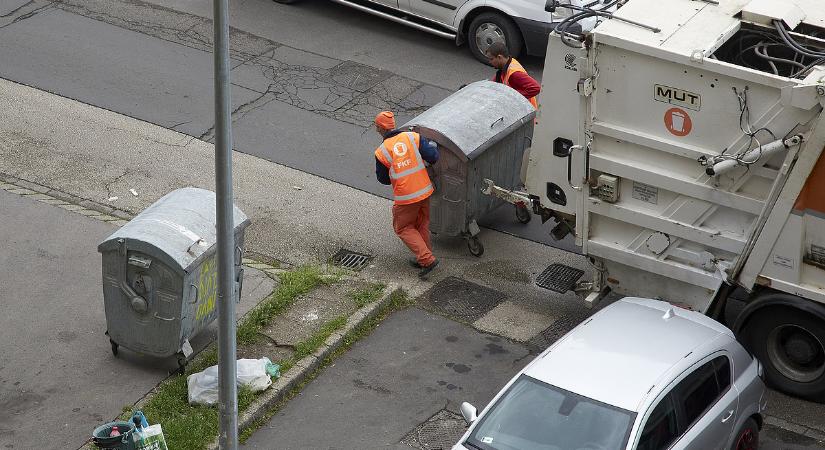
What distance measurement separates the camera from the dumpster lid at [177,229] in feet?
30.2

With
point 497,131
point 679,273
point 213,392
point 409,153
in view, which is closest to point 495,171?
point 497,131

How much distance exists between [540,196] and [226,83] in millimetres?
3997

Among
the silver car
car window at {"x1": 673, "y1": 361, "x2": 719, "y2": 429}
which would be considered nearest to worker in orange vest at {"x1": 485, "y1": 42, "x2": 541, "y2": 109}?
the silver car

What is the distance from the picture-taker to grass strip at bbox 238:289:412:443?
30.9 feet

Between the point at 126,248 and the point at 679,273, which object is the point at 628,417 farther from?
the point at 126,248

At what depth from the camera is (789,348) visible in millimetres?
9758

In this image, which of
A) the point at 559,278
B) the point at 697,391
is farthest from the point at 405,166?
the point at 697,391

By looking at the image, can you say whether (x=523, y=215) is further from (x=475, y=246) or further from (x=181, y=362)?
(x=181, y=362)

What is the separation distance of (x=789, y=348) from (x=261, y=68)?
7.61 m

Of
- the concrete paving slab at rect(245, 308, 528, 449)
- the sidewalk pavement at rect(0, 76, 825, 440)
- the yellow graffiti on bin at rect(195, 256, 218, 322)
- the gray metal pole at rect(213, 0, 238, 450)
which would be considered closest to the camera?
the gray metal pole at rect(213, 0, 238, 450)

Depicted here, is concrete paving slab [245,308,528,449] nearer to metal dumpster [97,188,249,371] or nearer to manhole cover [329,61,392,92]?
metal dumpster [97,188,249,371]

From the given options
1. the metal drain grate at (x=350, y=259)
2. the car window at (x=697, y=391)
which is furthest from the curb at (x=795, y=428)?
the metal drain grate at (x=350, y=259)

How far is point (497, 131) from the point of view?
11.5 meters

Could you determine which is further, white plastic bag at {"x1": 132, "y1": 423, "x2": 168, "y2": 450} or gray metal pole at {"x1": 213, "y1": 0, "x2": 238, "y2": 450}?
white plastic bag at {"x1": 132, "y1": 423, "x2": 168, "y2": 450}
